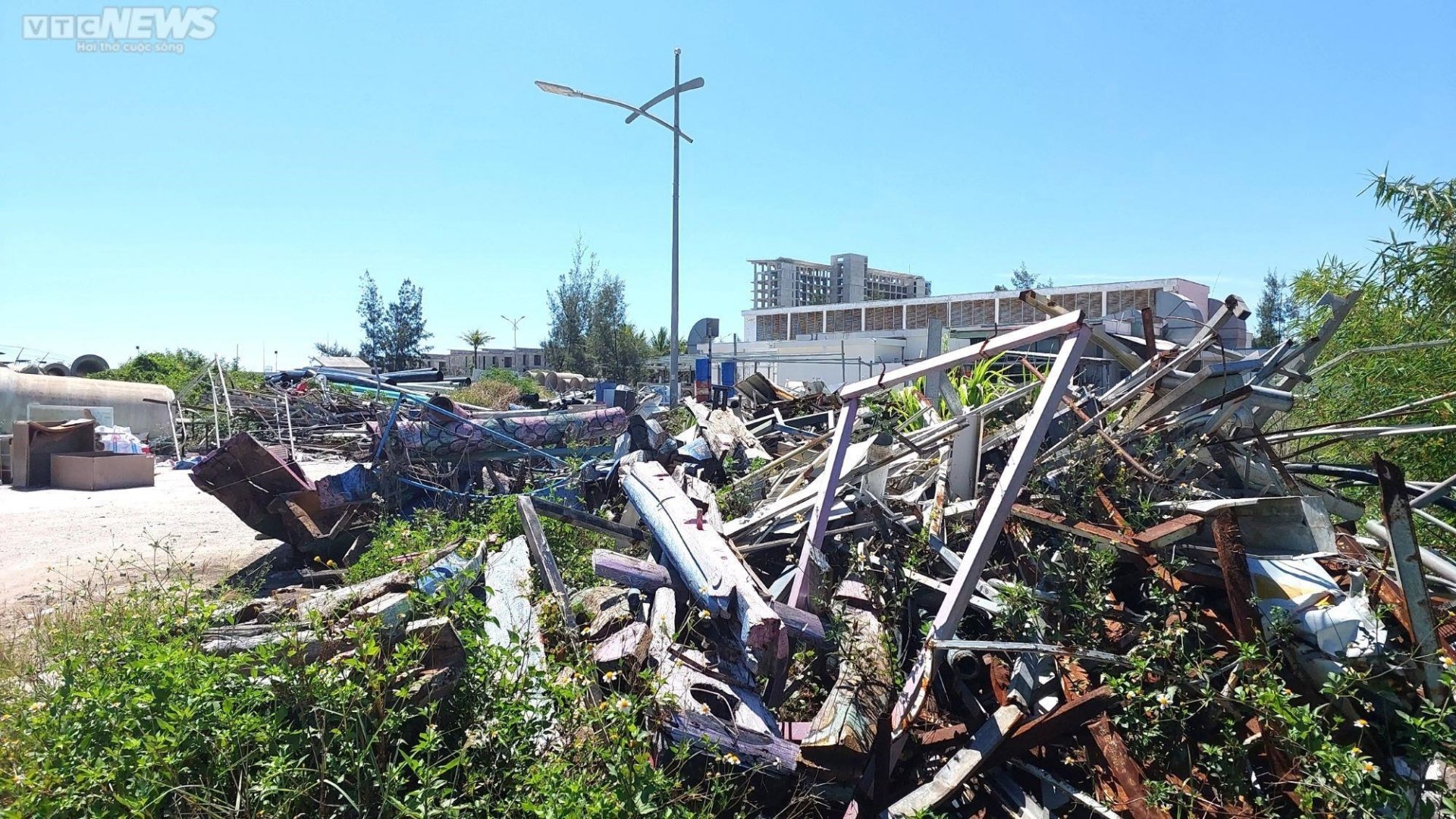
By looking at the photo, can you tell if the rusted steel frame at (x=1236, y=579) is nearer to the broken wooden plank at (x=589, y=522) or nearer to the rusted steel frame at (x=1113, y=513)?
the rusted steel frame at (x=1113, y=513)

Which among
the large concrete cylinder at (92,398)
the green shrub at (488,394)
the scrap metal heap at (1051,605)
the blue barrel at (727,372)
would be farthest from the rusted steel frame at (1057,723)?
the large concrete cylinder at (92,398)

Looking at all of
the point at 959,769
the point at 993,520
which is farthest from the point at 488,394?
the point at 959,769

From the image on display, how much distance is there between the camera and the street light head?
42.5 ft

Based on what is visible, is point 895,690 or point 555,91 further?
point 555,91

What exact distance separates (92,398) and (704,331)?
1538 centimetres

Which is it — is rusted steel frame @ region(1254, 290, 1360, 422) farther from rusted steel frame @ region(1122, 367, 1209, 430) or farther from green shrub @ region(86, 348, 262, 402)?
green shrub @ region(86, 348, 262, 402)

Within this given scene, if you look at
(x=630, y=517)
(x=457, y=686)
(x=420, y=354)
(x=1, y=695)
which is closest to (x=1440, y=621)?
(x=457, y=686)

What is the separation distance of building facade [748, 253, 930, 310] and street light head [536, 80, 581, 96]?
5612 cm

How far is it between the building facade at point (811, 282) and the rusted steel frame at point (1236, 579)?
65.6 meters

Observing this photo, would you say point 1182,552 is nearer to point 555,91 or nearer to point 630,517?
point 630,517

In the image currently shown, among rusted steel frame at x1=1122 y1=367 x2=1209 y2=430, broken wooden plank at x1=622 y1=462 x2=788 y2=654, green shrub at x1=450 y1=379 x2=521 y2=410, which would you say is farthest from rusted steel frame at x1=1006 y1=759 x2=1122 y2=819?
green shrub at x1=450 y1=379 x2=521 y2=410

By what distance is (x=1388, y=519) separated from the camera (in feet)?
10.6

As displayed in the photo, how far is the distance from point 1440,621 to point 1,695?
622cm

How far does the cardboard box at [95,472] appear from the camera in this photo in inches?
564
